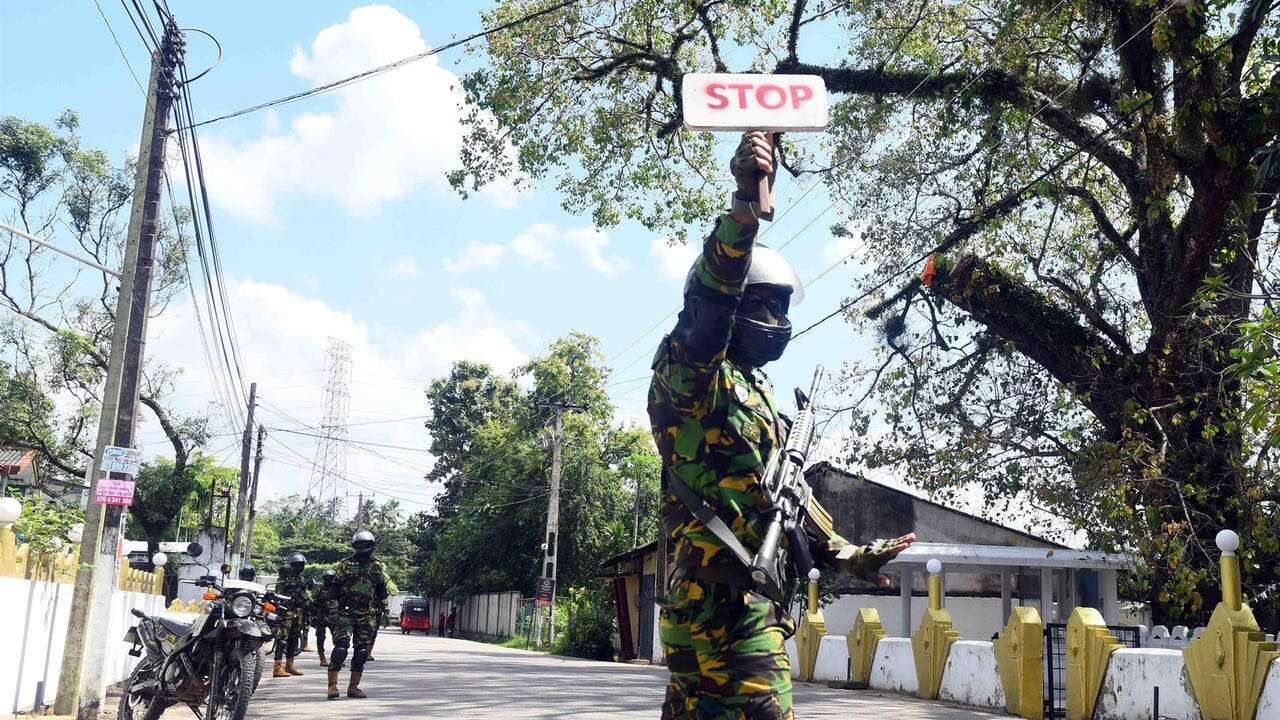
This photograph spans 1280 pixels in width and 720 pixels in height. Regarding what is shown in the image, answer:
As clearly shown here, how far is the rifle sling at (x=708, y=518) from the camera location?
Result: 3133 millimetres

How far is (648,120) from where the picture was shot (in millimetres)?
20141

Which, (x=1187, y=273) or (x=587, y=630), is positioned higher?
(x=1187, y=273)

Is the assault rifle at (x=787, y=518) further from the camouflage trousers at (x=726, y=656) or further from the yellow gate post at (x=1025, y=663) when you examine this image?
the yellow gate post at (x=1025, y=663)

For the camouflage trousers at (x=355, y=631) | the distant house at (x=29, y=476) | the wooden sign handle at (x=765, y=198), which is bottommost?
the camouflage trousers at (x=355, y=631)

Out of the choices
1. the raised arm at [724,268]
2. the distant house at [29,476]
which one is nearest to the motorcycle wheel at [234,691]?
the raised arm at [724,268]

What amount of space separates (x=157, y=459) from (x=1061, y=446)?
33.8 metres

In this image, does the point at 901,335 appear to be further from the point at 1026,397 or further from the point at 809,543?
the point at 809,543

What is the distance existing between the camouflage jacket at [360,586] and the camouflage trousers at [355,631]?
7cm

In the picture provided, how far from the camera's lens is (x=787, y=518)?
3188 millimetres

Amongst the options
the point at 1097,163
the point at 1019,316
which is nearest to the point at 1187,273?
the point at 1019,316

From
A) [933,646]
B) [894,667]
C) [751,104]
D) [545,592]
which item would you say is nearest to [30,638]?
[751,104]

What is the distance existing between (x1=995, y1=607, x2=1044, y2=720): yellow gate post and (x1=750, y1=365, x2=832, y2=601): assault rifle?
10.1 meters

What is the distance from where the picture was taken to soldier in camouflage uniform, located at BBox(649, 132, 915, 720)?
3.07 metres

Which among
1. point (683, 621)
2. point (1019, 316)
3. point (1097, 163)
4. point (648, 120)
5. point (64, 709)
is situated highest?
point (648, 120)
